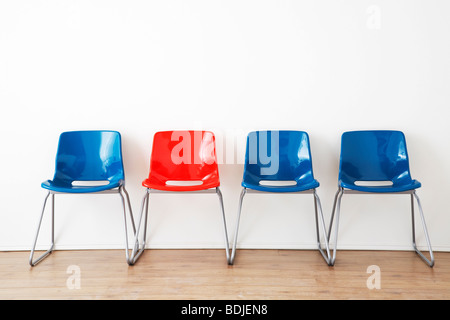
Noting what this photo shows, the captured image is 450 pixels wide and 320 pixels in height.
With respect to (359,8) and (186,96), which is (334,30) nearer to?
(359,8)

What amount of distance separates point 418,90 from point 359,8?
2.36ft

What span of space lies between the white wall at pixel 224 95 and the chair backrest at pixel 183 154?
12 centimetres

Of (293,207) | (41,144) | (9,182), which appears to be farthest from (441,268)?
(9,182)

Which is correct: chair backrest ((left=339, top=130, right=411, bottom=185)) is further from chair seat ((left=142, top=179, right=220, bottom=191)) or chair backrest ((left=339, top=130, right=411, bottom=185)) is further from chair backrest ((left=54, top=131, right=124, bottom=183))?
chair backrest ((left=54, top=131, right=124, bottom=183))

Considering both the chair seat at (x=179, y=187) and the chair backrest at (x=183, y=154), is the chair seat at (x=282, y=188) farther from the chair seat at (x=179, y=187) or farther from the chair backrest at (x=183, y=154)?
the chair backrest at (x=183, y=154)

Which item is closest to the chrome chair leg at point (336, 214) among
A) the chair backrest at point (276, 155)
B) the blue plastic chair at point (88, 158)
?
the chair backrest at point (276, 155)

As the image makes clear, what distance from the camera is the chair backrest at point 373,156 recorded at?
2.02 m

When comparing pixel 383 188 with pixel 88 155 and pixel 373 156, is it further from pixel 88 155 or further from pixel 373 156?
pixel 88 155

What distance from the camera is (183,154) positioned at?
211 cm

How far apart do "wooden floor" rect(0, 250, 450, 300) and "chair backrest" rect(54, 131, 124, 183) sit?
0.59m

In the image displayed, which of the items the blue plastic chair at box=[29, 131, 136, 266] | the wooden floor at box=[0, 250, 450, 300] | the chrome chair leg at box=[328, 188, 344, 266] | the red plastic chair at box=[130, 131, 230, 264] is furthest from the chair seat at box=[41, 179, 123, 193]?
the chrome chair leg at box=[328, 188, 344, 266]

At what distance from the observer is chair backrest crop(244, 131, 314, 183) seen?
2041 mm

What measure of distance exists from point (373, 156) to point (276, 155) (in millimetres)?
683

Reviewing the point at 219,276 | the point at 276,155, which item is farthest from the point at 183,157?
the point at 219,276
